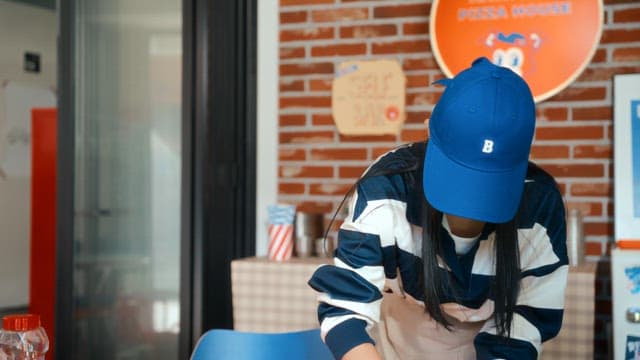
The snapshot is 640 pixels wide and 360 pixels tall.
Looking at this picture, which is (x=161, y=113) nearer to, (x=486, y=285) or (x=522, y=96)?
(x=486, y=285)

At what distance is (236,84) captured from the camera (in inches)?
131

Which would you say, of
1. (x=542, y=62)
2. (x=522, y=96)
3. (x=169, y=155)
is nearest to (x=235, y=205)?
(x=169, y=155)

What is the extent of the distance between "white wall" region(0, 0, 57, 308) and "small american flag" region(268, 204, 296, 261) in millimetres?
2979

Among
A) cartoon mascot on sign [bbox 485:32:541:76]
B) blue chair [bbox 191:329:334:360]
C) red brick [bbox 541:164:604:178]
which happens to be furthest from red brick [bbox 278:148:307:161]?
blue chair [bbox 191:329:334:360]

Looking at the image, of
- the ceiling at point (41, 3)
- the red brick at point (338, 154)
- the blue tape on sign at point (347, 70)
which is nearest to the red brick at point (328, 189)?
the red brick at point (338, 154)

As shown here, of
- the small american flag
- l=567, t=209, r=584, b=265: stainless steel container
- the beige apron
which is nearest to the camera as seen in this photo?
the beige apron

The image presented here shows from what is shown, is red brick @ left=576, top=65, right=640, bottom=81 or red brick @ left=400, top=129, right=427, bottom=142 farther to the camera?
red brick @ left=400, top=129, right=427, bottom=142

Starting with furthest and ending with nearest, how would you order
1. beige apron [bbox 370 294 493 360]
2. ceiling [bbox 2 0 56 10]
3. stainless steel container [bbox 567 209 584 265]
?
1. ceiling [bbox 2 0 56 10]
2. stainless steel container [bbox 567 209 584 265]
3. beige apron [bbox 370 294 493 360]

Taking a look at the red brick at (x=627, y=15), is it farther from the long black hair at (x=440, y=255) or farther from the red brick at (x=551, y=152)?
the long black hair at (x=440, y=255)

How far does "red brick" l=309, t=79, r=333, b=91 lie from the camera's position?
3150 mm

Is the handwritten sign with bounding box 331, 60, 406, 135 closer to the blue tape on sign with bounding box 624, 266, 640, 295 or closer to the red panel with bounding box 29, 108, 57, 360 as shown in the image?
the blue tape on sign with bounding box 624, 266, 640, 295

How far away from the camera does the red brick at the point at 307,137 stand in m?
3.16

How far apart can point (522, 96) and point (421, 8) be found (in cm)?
184

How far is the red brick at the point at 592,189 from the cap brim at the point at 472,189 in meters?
Answer: 1.63
